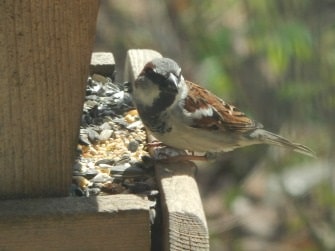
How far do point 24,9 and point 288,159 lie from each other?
2791 mm

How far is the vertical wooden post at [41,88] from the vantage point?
220 cm

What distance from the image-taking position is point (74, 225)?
228 cm

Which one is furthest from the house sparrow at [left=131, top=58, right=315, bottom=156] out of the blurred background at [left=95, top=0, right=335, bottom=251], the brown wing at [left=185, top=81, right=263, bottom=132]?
the blurred background at [left=95, top=0, right=335, bottom=251]

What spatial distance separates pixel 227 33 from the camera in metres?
4.69

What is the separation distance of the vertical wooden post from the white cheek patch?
0.90 m

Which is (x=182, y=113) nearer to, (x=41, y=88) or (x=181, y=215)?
(x=181, y=215)

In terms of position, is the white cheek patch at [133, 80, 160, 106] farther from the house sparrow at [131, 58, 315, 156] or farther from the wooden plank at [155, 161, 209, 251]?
the wooden plank at [155, 161, 209, 251]

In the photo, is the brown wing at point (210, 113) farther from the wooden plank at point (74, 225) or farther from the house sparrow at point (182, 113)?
the wooden plank at point (74, 225)

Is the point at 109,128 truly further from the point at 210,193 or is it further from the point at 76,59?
the point at 210,193

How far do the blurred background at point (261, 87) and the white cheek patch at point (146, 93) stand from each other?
3.05ft

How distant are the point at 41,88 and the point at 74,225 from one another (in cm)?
31

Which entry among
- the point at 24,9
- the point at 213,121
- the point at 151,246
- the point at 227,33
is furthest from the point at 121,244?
the point at 227,33

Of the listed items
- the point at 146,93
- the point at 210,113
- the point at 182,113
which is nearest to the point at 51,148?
the point at 146,93

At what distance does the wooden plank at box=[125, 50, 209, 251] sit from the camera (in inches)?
92.1
